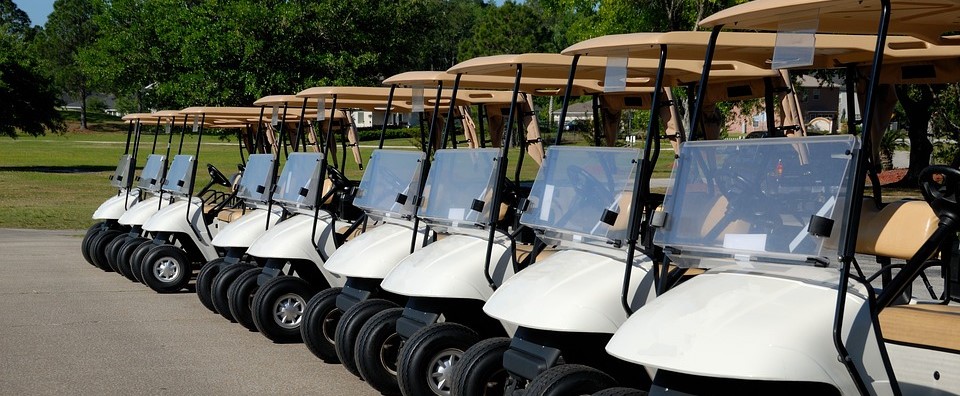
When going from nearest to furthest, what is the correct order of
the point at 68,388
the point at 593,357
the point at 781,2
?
the point at 781,2, the point at 593,357, the point at 68,388

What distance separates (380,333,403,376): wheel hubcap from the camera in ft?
21.6

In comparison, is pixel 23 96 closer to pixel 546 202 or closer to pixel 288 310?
pixel 288 310

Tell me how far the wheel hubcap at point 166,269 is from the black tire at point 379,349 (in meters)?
5.40

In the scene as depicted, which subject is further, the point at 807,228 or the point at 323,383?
the point at 323,383

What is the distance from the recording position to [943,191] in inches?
190

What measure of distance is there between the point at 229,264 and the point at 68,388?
278 centimetres

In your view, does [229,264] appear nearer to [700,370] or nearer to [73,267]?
[73,267]

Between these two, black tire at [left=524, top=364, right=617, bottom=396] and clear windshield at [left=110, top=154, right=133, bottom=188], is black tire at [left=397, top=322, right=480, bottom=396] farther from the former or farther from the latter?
clear windshield at [left=110, top=154, right=133, bottom=188]

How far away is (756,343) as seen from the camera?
389 centimetres

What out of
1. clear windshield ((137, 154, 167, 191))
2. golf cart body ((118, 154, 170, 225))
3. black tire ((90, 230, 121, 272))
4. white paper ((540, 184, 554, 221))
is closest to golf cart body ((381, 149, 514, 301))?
white paper ((540, 184, 554, 221))

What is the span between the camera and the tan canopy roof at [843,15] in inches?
166

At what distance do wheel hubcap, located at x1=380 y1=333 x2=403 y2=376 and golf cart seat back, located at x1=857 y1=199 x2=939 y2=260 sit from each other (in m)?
2.55

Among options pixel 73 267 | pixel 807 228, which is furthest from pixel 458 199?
pixel 73 267

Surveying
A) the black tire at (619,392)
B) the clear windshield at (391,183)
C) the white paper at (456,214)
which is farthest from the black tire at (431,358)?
the clear windshield at (391,183)
